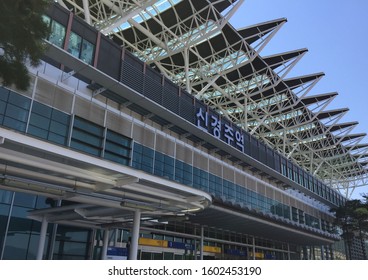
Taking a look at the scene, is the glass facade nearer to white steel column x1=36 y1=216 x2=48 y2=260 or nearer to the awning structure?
the awning structure

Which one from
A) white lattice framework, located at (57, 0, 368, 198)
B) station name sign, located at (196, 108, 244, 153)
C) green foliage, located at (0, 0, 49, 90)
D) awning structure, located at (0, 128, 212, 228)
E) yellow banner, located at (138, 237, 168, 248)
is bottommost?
yellow banner, located at (138, 237, 168, 248)

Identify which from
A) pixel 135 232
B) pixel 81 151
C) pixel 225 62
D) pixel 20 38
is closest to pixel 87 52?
pixel 135 232

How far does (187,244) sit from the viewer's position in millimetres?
25562

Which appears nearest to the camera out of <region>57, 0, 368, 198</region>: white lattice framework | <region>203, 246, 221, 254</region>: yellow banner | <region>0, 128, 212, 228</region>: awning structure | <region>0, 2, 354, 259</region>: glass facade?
<region>0, 128, 212, 228</region>: awning structure

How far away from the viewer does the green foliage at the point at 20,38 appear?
25.6 ft

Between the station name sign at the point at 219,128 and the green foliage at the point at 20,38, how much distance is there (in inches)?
701

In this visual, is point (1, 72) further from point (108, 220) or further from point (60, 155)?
point (108, 220)

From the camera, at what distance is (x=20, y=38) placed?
8.02 meters

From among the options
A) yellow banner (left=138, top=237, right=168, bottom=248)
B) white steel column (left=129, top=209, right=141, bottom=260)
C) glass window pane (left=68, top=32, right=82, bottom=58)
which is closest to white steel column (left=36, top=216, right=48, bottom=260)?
white steel column (left=129, top=209, right=141, bottom=260)

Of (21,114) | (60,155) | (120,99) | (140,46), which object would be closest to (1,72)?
(60,155)

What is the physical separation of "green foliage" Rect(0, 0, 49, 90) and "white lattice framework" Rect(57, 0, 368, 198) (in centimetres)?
1318

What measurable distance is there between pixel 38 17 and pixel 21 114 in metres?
8.63

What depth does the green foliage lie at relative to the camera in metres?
7.81

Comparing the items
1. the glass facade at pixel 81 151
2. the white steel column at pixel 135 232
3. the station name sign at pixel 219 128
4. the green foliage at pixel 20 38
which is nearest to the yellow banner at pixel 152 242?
the glass facade at pixel 81 151
